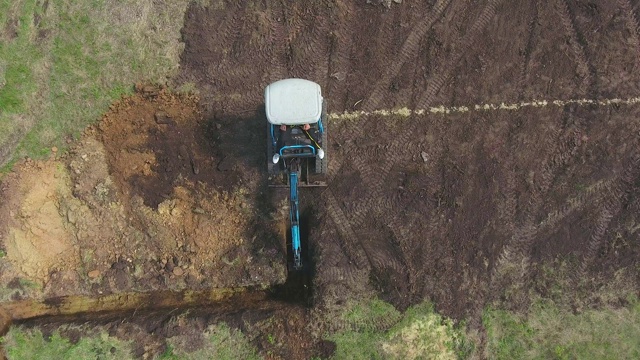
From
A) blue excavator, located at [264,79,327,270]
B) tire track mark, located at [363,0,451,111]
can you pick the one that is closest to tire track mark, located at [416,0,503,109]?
tire track mark, located at [363,0,451,111]

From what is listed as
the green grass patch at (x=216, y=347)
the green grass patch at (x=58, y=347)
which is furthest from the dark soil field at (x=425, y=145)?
the green grass patch at (x=58, y=347)

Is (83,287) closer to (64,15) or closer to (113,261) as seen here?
(113,261)

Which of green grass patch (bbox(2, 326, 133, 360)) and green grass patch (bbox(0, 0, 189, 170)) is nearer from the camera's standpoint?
green grass patch (bbox(2, 326, 133, 360))

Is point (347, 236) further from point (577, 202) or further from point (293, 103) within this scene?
point (577, 202)

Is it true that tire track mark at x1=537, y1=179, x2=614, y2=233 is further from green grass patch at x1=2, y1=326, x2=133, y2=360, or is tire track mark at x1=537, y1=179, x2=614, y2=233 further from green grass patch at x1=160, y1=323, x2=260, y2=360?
green grass patch at x1=2, y1=326, x2=133, y2=360

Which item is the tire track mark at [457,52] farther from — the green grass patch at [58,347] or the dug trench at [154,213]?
the green grass patch at [58,347]
